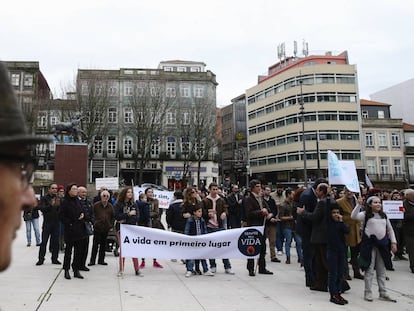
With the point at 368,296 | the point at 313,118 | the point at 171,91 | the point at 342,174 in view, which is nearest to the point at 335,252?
the point at 368,296

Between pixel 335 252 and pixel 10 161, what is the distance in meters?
6.51

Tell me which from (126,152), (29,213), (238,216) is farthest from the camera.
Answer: (126,152)

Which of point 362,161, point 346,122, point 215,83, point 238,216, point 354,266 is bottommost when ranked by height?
point 354,266

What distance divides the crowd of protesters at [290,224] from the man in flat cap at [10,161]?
6367 mm

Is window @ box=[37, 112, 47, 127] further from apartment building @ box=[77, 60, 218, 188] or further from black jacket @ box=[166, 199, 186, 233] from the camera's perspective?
black jacket @ box=[166, 199, 186, 233]

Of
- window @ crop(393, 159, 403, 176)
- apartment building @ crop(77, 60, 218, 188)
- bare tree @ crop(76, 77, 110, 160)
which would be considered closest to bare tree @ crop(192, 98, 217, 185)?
apartment building @ crop(77, 60, 218, 188)

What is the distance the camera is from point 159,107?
4366cm

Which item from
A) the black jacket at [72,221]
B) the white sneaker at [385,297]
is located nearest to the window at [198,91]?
the black jacket at [72,221]

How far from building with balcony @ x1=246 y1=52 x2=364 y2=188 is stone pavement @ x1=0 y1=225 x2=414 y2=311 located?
42707 millimetres

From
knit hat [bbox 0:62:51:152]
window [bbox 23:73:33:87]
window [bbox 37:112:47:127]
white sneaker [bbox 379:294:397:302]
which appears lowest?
white sneaker [bbox 379:294:397:302]

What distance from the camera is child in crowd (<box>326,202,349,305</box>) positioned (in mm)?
6488

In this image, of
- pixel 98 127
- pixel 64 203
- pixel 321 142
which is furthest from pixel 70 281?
pixel 321 142

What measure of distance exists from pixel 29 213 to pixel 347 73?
5008cm

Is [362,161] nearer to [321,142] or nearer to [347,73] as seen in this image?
[321,142]
